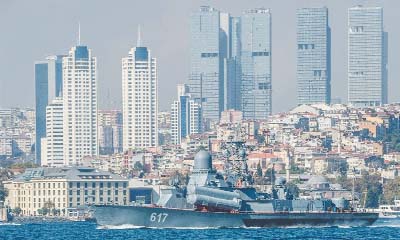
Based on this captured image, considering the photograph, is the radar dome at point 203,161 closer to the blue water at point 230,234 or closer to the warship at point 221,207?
the warship at point 221,207

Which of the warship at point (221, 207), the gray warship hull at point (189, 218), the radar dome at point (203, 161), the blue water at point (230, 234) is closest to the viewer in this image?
the blue water at point (230, 234)

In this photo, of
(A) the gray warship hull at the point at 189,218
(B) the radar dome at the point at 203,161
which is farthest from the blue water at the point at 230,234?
(B) the radar dome at the point at 203,161

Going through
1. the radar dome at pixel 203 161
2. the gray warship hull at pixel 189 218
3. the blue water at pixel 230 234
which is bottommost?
the blue water at pixel 230 234

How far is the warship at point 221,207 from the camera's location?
122562 mm

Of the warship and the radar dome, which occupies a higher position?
the radar dome

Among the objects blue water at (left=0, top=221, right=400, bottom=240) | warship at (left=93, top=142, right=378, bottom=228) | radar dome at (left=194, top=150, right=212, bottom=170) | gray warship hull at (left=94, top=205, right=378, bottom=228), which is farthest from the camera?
radar dome at (left=194, top=150, right=212, bottom=170)

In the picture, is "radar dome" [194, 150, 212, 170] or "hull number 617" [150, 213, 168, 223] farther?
"radar dome" [194, 150, 212, 170]

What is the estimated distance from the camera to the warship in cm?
12256

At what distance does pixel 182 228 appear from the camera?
12250 centimetres

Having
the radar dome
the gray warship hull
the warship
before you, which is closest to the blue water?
the gray warship hull

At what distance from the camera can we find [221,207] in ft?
405

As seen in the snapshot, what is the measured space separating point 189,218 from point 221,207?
2143mm

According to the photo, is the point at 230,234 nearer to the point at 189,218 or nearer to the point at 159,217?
the point at 189,218

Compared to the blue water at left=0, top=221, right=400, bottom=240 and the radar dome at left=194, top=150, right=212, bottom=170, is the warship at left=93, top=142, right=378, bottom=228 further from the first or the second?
the blue water at left=0, top=221, right=400, bottom=240
